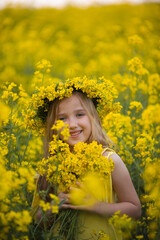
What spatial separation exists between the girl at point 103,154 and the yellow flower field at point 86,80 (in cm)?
10

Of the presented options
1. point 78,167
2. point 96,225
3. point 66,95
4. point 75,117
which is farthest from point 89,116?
point 96,225

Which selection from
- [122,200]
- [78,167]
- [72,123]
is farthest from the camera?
[72,123]

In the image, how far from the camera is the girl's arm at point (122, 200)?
1.66 m

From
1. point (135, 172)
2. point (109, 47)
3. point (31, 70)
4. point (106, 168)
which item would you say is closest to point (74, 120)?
point (106, 168)

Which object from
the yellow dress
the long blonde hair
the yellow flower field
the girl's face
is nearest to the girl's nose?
the girl's face

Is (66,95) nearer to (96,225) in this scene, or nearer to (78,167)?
(78,167)

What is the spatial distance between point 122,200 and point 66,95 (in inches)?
29.0

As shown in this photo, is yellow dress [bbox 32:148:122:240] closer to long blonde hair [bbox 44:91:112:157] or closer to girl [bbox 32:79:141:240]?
girl [bbox 32:79:141:240]

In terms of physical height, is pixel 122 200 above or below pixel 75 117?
below

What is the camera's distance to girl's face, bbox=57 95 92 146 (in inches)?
74.9

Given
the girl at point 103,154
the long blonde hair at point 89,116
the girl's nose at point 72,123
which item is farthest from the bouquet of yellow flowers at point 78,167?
the long blonde hair at point 89,116

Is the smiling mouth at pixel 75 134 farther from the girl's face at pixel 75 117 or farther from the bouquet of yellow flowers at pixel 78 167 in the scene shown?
the bouquet of yellow flowers at pixel 78 167

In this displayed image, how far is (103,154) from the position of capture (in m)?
1.84

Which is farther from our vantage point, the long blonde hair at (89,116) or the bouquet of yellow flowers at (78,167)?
the long blonde hair at (89,116)
